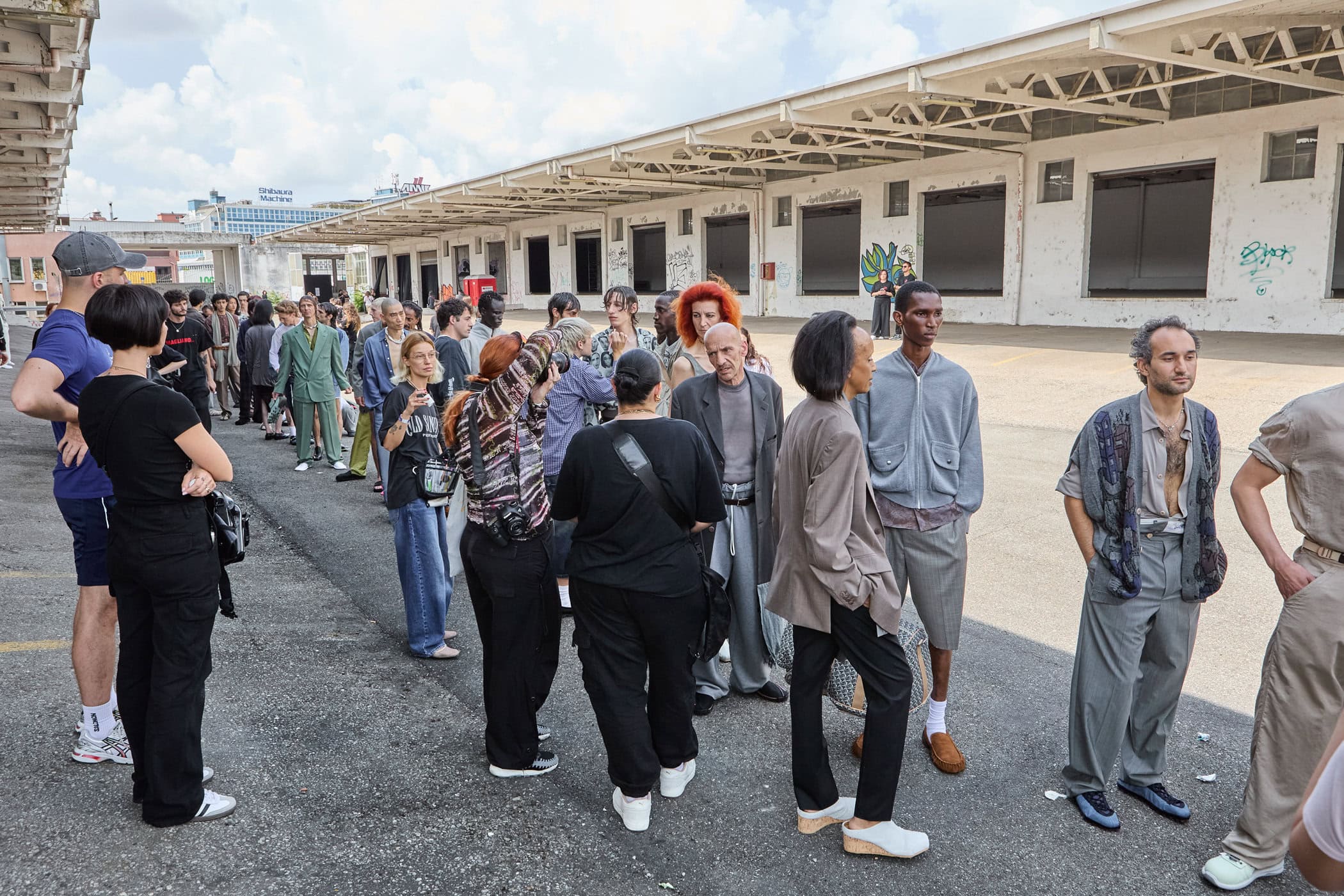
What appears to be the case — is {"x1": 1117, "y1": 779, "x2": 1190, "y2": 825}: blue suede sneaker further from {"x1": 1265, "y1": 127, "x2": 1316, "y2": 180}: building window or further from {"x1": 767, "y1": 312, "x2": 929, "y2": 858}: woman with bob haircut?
{"x1": 1265, "y1": 127, "x2": 1316, "y2": 180}: building window

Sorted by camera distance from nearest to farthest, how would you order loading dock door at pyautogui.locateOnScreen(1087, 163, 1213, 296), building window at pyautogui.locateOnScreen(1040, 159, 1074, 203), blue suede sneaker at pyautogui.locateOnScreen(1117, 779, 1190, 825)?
blue suede sneaker at pyautogui.locateOnScreen(1117, 779, 1190, 825), building window at pyautogui.locateOnScreen(1040, 159, 1074, 203), loading dock door at pyautogui.locateOnScreen(1087, 163, 1213, 296)

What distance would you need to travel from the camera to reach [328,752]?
378 cm

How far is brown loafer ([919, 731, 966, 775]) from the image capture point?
365 centimetres

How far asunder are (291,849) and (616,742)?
116 centimetres

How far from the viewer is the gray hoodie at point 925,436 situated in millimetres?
3656

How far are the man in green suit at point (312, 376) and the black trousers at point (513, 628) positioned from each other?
697cm

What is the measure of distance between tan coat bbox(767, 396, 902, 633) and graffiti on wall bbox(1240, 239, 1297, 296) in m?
18.1

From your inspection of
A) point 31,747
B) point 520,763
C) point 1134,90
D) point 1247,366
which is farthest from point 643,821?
point 1134,90

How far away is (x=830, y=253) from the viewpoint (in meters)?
34.0

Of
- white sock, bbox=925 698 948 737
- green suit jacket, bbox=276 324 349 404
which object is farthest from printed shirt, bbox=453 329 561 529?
green suit jacket, bbox=276 324 349 404

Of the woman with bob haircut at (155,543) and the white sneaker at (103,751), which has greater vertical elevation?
the woman with bob haircut at (155,543)

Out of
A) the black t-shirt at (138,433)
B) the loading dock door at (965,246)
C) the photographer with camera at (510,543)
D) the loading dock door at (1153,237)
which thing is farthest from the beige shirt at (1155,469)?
the loading dock door at (965,246)

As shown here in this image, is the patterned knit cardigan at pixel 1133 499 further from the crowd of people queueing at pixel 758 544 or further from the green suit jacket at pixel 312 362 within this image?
the green suit jacket at pixel 312 362

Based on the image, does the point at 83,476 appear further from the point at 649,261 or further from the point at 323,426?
the point at 649,261
